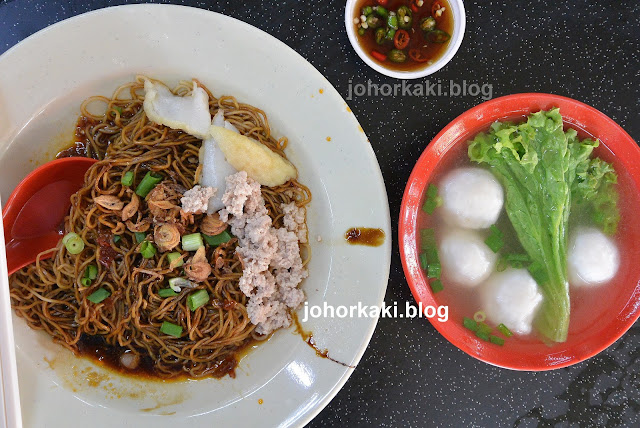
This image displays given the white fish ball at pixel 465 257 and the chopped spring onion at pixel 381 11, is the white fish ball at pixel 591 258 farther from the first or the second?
the chopped spring onion at pixel 381 11

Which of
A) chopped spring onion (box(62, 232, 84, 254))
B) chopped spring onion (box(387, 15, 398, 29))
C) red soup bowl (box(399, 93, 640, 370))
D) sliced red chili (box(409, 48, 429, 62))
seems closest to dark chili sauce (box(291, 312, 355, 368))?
red soup bowl (box(399, 93, 640, 370))

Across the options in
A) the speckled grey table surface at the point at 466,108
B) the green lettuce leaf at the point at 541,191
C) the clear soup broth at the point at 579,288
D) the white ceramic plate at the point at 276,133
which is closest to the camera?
the white ceramic plate at the point at 276,133

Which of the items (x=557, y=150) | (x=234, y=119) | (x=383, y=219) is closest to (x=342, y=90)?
(x=234, y=119)

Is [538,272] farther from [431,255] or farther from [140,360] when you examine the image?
[140,360]

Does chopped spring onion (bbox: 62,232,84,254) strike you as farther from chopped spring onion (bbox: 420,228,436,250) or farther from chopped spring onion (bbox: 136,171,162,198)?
chopped spring onion (bbox: 420,228,436,250)

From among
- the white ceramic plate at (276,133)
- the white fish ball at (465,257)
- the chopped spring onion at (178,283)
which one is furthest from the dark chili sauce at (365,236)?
the chopped spring onion at (178,283)

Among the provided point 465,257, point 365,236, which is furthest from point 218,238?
point 465,257
